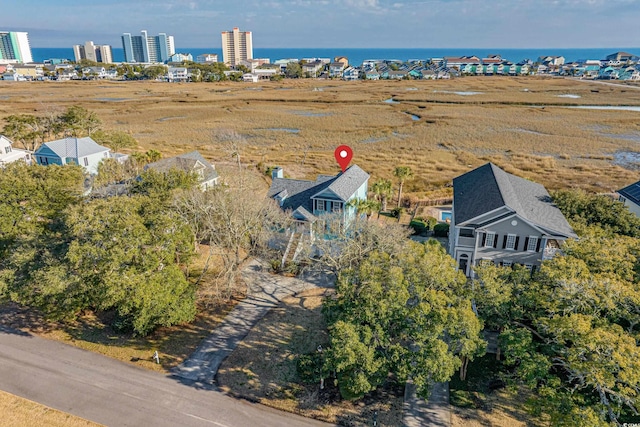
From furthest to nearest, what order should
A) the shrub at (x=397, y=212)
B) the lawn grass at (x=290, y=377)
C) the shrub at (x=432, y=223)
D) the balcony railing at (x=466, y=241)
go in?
1. the shrub at (x=397, y=212)
2. the shrub at (x=432, y=223)
3. the balcony railing at (x=466, y=241)
4. the lawn grass at (x=290, y=377)

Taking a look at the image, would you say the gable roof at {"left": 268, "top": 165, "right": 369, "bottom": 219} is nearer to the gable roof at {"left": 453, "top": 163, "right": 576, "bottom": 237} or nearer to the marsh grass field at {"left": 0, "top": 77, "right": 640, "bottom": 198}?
the gable roof at {"left": 453, "top": 163, "right": 576, "bottom": 237}

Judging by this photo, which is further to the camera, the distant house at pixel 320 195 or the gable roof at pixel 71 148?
the gable roof at pixel 71 148

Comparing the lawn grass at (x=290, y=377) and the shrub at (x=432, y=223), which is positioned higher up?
the shrub at (x=432, y=223)

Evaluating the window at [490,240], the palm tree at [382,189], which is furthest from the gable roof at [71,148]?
the window at [490,240]

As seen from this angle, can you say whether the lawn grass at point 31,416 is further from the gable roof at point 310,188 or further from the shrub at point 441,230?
the shrub at point 441,230

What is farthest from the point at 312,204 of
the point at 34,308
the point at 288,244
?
the point at 34,308

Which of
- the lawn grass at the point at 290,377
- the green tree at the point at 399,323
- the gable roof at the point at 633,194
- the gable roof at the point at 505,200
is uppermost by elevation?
the gable roof at the point at 505,200

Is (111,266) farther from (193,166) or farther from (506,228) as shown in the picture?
(506,228)

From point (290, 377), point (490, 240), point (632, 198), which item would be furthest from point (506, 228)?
point (290, 377)
